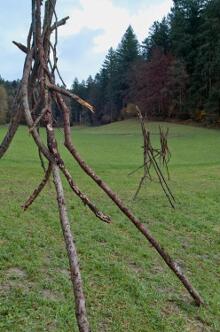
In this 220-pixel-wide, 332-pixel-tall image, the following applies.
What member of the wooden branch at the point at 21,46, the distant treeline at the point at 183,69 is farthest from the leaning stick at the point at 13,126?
the distant treeline at the point at 183,69

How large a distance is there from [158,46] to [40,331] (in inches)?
1870

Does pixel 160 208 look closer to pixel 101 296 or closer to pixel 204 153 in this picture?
pixel 101 296

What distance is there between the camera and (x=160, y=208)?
7707mm

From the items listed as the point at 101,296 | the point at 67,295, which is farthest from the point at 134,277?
the point at 67,295

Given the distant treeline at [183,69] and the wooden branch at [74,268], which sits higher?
the distant treeline at [183,69]

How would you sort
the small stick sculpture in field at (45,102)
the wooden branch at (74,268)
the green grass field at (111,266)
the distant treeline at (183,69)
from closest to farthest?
the wooden branch at (74,268)
the small stick sculpture in field at (45,102)
the green grass field at (111,266)
the distant treeline at (183,69)

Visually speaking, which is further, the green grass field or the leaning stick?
the green grass field

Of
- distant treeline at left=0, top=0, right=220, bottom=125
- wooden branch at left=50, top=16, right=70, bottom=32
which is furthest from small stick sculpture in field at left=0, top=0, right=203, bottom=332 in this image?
distant treeline at left=0, top=0, right=220, bottom=125

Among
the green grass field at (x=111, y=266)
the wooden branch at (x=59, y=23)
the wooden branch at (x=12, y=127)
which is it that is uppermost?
the wooden branch at (x=59, y=23)

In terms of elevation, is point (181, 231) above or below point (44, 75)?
below

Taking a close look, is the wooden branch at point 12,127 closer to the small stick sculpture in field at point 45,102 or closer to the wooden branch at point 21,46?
the small stick sculpture in field at point 45,102

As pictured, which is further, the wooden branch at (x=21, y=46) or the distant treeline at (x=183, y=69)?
the distant treeline at (x=183, y=69)

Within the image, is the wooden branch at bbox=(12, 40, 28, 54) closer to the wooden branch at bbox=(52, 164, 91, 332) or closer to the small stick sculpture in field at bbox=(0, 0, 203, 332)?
the small stick sculpture in field at bbox=(0, 0, 203, 332)

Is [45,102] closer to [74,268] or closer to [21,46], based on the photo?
[21,46]
